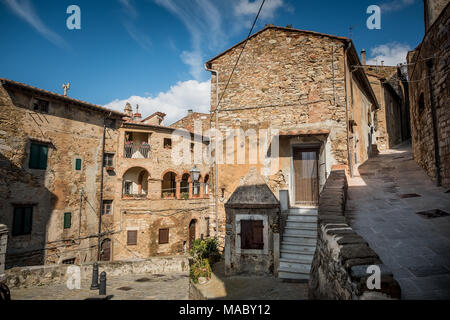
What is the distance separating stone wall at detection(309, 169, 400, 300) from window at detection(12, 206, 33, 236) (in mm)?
15799

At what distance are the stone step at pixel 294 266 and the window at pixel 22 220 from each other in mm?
14453

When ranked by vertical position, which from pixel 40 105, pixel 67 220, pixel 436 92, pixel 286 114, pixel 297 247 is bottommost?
pixel 67 220

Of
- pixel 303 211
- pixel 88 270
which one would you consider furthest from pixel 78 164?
pixel 303 211

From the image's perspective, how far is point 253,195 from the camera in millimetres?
9203

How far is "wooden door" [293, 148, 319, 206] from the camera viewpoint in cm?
1061

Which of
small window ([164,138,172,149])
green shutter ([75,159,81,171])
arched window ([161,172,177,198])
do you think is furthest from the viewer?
arched window ([161,172,177,198])

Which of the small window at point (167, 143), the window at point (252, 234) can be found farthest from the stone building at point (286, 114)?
the small window at point (167, 143)

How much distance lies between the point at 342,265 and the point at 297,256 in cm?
510

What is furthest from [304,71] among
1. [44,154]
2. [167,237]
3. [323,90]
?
[167,237]

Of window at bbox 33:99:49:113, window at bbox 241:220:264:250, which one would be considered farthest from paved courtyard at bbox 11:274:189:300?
window at bbox 33:99:49:113

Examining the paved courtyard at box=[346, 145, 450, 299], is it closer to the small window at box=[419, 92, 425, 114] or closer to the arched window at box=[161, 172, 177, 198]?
the small window at box=[419, 92, 425, 114]

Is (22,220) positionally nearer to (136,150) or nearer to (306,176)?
(136,150)
